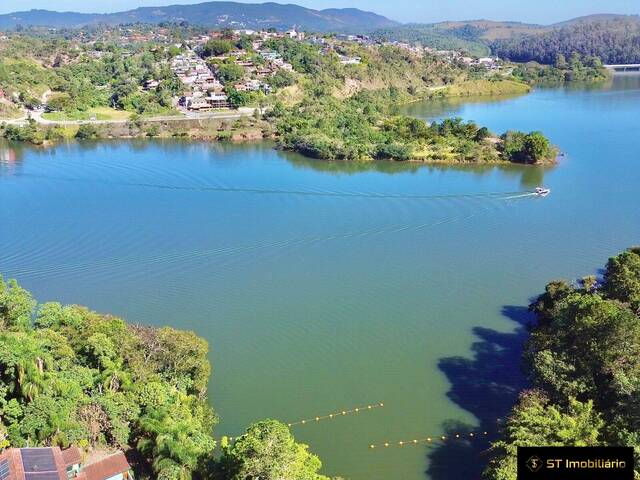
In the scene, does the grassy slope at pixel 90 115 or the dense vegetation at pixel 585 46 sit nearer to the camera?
the grassy slope at pixel 90 115

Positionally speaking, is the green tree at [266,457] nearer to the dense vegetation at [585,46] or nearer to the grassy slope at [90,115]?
the grassy slope at [90,115]

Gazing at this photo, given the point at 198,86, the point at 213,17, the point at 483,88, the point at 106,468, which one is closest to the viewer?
the point at 106,468

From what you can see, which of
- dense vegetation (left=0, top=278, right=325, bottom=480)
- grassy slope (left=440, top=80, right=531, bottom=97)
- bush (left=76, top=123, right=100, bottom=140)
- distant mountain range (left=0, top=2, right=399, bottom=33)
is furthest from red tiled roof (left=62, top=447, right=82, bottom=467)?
distant mountain range (left=0, top=2, right=399, bottom=33)

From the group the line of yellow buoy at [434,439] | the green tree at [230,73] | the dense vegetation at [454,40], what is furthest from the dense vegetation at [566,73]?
the line of yellow buoy at [434,439]

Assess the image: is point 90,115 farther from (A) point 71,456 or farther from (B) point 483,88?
(B) point 483,88

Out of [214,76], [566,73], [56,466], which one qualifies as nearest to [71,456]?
[56,466]

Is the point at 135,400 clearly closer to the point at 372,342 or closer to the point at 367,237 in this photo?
the point at 372,342

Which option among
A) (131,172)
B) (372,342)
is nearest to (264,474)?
(372,342)

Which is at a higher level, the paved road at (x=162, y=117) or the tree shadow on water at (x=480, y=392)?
the paved road at (x=162, y=117)
